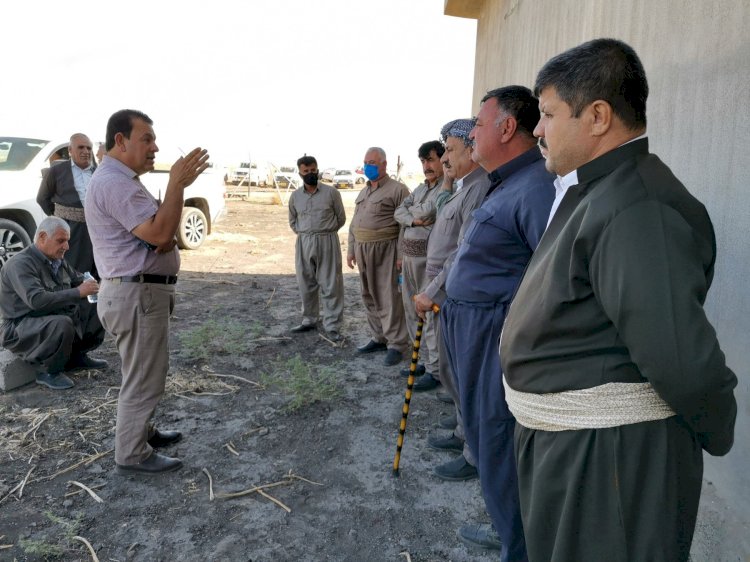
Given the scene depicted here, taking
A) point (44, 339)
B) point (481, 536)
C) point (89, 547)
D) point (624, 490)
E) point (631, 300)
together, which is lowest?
point (89, 547)

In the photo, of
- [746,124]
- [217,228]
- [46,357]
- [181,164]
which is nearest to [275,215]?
[217,228]

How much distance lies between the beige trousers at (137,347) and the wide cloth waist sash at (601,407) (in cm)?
243

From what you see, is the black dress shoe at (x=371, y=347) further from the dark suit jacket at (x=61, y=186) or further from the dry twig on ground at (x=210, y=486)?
the dark suit jacket at (x=61, y=186)

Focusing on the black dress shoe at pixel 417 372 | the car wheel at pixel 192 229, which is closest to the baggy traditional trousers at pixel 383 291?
the black dress shoe at pixel 417 372

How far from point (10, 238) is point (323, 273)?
4550mm

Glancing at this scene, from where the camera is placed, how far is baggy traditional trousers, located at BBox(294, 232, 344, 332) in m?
6.47

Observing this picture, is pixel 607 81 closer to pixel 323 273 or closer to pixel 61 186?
pixel 323 273

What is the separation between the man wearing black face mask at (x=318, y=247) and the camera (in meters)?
6.45

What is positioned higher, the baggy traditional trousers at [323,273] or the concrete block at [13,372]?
the baggy traditional trousers at [323,273]

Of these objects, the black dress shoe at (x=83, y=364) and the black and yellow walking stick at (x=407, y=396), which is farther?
the black dress shoe at (x=83, y=364)

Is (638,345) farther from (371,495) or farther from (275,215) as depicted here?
(275,215)

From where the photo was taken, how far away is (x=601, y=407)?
4.46 feet

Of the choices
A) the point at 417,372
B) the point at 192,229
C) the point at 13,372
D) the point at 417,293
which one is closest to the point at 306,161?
the point at 417,293

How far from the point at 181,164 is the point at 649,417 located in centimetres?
254
